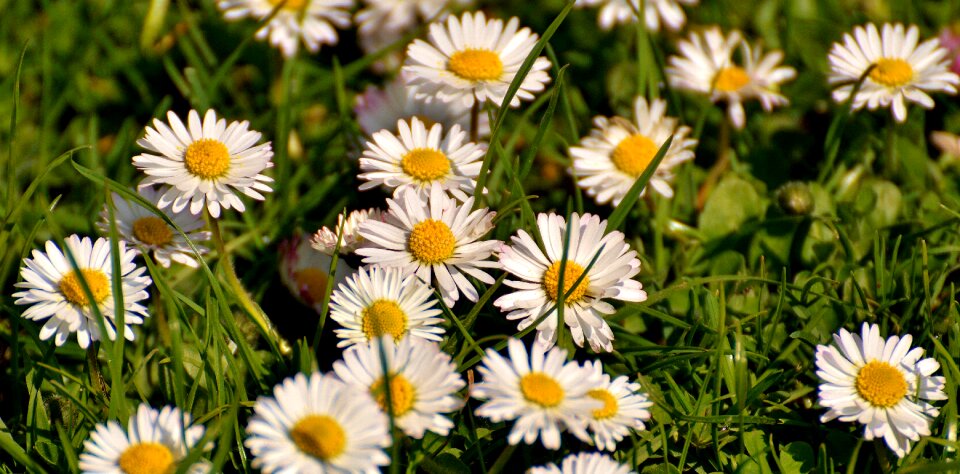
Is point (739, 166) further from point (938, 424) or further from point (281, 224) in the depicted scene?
point (281, 224)

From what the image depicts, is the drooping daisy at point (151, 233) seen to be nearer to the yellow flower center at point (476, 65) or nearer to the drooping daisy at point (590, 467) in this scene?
the yellow flower center at point (476, 65)

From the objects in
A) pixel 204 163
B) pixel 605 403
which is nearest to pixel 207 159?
pixel 204 163

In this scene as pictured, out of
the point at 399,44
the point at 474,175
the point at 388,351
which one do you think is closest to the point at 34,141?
the point at 399,44

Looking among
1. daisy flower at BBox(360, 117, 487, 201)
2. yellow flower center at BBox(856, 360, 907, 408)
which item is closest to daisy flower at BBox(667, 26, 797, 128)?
daisy flower at BBox(360, 117, 487, 201)

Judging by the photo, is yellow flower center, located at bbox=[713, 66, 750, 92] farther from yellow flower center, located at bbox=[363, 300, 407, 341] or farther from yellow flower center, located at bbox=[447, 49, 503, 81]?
yellow flower center, located at bbox=[363, 300, 407, 341]

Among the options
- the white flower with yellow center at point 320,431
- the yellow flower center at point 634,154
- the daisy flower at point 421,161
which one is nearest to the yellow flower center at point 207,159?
the daisy flower at point 421,161

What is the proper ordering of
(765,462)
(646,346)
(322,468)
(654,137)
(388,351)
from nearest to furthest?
1. (322,468)
2. (388,351)
3. (765,462)
4. (646,346)
5. (654,137)

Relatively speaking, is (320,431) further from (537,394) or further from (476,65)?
(476,65)
